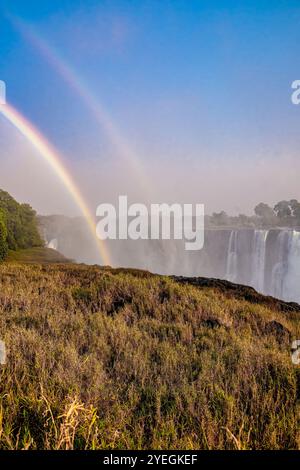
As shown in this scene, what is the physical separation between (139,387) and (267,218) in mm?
157636

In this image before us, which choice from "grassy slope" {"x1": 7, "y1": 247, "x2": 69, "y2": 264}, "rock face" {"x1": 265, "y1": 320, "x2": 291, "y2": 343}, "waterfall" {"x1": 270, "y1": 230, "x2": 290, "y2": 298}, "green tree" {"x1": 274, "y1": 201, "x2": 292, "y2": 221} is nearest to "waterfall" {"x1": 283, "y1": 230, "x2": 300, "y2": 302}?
"waterfall" {"x1": 270, "y1": 230, "x2": 290, "y2": 298}

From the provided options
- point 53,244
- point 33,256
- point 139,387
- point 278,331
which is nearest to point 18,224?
point 33,256

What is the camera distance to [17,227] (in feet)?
194

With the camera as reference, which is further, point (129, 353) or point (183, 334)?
point (183, 334)

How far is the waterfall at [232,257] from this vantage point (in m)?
75.4

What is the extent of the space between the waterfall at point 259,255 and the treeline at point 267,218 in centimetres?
6931

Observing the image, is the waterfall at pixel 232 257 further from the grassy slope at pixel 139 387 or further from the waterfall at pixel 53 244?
the grassy slope at pixel 139 387

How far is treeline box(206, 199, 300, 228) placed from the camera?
139375 mm

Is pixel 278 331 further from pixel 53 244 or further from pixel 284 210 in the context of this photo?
pixel 284 210

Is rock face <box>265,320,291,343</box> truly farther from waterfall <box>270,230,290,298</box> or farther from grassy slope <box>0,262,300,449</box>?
waterfall <box>270,230,290,298</box>

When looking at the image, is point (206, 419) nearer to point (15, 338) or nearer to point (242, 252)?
point (15, 338)

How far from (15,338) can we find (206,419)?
115 inches

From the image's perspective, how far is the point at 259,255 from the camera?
230ft
